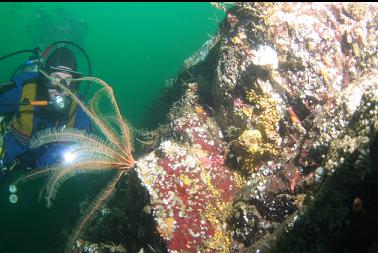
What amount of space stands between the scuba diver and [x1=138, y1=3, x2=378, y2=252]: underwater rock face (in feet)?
8.62

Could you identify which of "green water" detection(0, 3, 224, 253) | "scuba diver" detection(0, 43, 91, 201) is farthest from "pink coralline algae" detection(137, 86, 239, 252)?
"scuba diver" detection(0, 43, 91, 201)

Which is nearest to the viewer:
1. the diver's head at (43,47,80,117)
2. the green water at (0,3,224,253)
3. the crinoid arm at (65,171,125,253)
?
the crinoid arm at (65,171,125,253)

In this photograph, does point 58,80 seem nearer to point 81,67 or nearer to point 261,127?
point 261,127

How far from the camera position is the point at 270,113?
3.49 m

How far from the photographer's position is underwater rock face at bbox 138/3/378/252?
9.89 feet

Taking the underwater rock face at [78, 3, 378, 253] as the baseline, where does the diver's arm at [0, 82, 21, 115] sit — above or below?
above

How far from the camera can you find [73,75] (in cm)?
564

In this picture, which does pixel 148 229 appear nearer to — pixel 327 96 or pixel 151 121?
pixel 327 96

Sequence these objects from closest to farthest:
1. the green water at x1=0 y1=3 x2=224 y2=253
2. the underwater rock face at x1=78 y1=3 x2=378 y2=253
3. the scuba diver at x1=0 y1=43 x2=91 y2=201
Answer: the underwater rock face at x1=78 y1=3 x2=378 y2=253
the scuba diver at x1=0 y1=43 x2=91 y2=201
the green water at x1=0 y1=3 x2=224 y2=253

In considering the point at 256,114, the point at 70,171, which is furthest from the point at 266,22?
the point at 70,171

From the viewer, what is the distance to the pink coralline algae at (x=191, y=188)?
3.11m

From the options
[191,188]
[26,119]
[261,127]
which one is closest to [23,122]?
[26,119]

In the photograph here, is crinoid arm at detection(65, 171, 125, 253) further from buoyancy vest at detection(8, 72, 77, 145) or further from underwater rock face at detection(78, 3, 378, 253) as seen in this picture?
buoyancy vest at detection(8, 72, 77, 145)

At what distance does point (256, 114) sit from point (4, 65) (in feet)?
166
